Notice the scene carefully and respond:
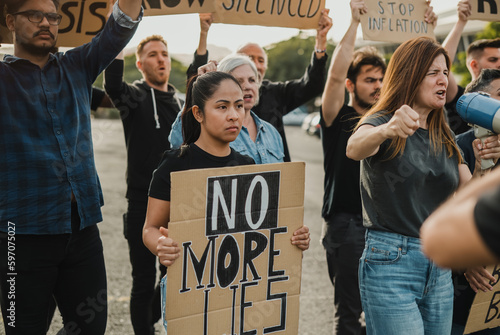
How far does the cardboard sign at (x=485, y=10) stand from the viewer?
447 cm

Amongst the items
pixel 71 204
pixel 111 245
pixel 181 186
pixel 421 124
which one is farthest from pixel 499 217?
pixel 111 245

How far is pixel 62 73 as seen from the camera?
2.71m

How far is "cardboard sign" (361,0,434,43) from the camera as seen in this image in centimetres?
419

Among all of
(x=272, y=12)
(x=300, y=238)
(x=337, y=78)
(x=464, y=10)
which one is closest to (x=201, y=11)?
(x=272, y=12)

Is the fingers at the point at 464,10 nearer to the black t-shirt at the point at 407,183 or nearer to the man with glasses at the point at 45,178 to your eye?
the black t-shirt at the point at 407,183

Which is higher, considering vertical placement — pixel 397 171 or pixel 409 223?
pixel 397 171

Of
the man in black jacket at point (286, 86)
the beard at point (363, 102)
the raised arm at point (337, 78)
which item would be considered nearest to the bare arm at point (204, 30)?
the man in black jacket at point (286, 86)

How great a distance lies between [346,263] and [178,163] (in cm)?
148

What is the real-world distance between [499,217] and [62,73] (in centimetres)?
223

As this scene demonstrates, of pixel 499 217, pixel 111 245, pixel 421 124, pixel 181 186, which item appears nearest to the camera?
pixel 499 217

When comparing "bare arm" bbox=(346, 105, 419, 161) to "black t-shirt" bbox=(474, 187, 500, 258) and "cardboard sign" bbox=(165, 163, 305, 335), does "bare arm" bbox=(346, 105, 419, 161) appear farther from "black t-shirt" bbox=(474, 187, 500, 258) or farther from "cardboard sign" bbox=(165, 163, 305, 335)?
"black t-shirt" bbox=(474, 187, 500, 258)

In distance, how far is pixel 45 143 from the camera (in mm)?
2596

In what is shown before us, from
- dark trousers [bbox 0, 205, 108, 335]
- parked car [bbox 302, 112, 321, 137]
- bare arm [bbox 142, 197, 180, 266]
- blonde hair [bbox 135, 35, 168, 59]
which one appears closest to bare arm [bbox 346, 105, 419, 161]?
bare arm [bbox 142, 197, 180, 266]

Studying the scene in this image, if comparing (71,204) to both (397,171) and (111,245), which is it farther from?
(111,245)
